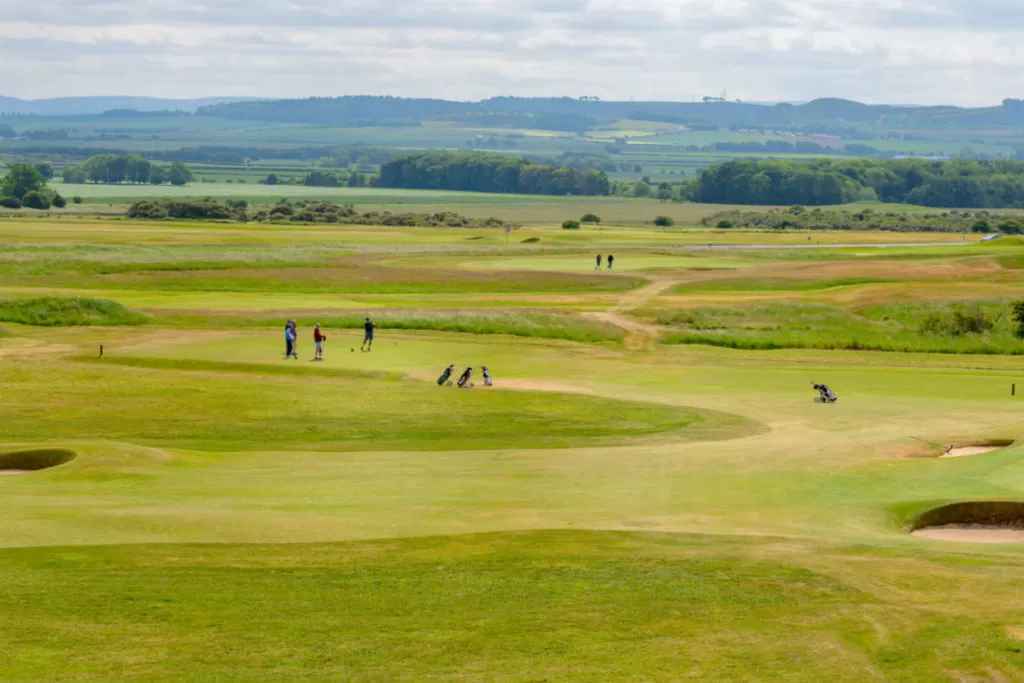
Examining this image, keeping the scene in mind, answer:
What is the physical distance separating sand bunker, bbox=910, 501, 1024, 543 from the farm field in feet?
0.70

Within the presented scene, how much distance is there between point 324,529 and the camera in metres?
25.3

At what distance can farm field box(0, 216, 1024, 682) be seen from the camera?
1961cm

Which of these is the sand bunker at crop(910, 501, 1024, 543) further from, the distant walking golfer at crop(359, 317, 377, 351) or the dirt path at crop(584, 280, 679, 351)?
the dirt path at crop(584, 280, 679, 351)

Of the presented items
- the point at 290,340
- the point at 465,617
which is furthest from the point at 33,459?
the point at 290,340

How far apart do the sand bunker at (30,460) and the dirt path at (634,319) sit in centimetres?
3712

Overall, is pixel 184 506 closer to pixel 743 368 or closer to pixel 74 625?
pixel 74 625

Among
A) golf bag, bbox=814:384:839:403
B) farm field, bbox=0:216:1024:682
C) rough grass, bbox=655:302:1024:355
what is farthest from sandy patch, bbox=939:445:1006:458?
rough grass, bbox=655:302:1024:355

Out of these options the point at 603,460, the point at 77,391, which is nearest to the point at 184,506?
the point at 603,460

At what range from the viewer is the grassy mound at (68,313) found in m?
67.1

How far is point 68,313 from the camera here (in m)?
68.0

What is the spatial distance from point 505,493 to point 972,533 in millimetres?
9354

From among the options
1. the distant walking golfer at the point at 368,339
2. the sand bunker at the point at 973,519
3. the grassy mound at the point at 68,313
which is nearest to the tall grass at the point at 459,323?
the grassy mound at the point at 68,313

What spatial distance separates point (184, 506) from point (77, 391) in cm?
1984

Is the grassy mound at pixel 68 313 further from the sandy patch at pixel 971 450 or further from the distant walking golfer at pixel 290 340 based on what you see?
the sandy patch at pixel 971 450
